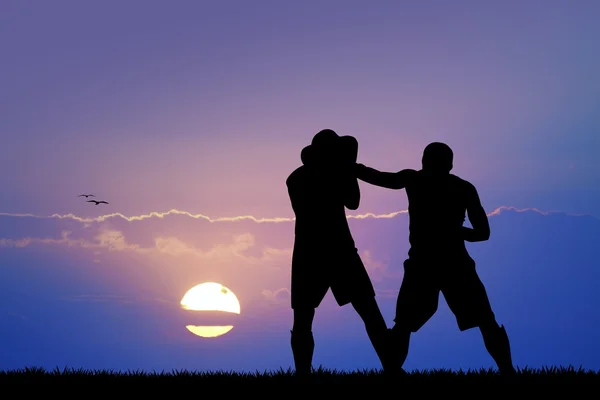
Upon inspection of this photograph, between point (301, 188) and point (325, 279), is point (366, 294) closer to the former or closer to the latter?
point (325, 279)

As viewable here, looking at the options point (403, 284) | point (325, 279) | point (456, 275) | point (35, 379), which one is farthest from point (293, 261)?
point (35, 379)

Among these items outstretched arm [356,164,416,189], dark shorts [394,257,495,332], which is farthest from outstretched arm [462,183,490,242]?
outstretched arm [356,164,416,189]

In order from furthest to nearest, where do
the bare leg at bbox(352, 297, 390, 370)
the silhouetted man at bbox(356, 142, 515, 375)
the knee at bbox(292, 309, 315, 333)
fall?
the knee at bbox(292, 309, 315, 333) < the bare leg at bbox(352, 297, 390, 370) < the silhouetted man at bbox(356, 142, 515, 375)

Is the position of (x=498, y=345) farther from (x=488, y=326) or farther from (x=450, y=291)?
(x=450, y=291)

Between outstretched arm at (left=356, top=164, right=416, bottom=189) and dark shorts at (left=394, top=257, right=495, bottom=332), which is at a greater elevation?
outstretched arm at (left=356, top=164, right=416, bottom=189)

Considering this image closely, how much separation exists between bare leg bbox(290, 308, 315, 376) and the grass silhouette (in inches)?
7.2

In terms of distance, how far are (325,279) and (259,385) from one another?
1.50 metres

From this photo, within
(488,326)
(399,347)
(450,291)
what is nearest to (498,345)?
(488,326)

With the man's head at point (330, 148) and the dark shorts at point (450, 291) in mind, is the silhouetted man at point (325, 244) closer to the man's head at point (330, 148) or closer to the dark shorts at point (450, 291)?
the man's head at point (330, 148)

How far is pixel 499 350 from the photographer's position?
28.2 ft

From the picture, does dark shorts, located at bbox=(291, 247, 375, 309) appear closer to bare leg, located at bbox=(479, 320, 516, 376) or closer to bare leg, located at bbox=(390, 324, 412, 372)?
bare leg, located at bbox=(390, 324, 412, 372)

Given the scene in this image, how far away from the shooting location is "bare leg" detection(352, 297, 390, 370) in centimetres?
871

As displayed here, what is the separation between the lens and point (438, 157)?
28.2 ft

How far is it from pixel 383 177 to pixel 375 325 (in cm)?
169
